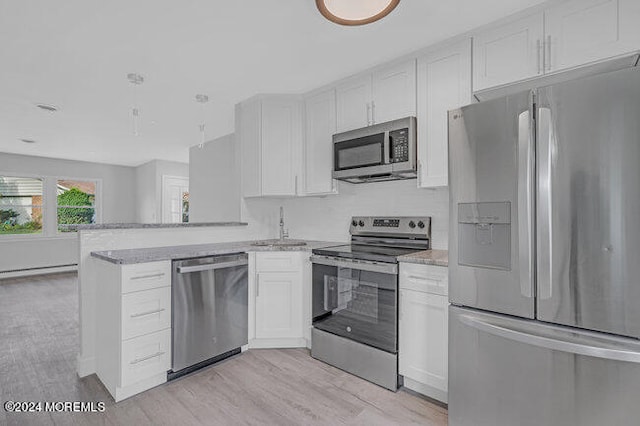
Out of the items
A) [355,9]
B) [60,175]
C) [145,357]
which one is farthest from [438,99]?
[60,175]

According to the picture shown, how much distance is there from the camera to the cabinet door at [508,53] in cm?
184

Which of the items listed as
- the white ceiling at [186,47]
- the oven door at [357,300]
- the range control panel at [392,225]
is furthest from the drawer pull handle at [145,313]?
the white ceiling at [186,47]

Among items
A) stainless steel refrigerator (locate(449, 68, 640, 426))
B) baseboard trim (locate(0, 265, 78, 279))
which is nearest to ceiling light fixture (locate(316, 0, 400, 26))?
stainless steel refrigerator (locate(449, 68, 640, 426))

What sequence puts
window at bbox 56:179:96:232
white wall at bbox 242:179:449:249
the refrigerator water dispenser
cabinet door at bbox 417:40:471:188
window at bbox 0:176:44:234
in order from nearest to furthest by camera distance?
1. the refrigerator water dispenser
2. cabinet door at bbox 417:40:471:188
3. white wall at bbox 242:179:449:249
4. window at bbox 0:176:44:234
5. window at bbox 56:179:96:232

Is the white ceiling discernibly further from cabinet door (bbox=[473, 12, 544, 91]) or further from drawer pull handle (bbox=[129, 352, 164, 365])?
drawer pull handle (bbox=[129, 352, 164, 365])

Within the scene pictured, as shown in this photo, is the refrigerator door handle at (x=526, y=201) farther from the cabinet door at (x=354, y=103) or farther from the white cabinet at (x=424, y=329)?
the cabinet door at (x=354, y=103)

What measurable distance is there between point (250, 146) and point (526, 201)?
2506mm

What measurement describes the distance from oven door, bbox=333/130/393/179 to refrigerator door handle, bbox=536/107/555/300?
1051 mm

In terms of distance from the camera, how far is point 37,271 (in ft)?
20.4

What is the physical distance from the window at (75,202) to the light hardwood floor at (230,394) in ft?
15.5

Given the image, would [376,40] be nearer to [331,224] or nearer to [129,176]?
[331,224]

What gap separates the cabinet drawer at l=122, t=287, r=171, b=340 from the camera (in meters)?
2.02

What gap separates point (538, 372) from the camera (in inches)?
55.5

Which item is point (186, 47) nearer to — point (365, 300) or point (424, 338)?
point (365, 300)
